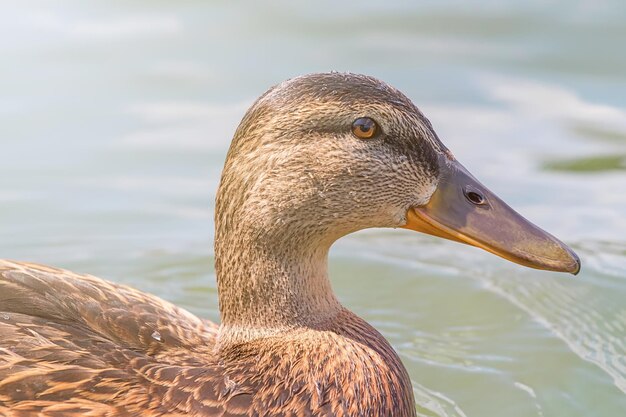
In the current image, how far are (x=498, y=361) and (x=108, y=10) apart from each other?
4958 mm

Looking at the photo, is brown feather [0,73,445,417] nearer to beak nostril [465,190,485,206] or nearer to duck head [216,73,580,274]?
duck head [216,73,580,274]

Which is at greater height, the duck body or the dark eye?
the dark eye

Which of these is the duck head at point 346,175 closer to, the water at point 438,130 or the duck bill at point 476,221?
the duck bill at point 476,221

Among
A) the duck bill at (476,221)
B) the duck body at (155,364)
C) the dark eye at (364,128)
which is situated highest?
the dark eye at (364,128)

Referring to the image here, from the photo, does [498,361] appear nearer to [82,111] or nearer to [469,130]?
[469,130]

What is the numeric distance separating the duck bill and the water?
127cm

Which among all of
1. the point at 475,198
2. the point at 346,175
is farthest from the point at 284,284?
the point at 475,198

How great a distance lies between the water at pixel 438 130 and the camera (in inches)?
233

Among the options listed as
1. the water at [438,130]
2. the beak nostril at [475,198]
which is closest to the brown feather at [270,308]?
the beak nostril at [475,198]

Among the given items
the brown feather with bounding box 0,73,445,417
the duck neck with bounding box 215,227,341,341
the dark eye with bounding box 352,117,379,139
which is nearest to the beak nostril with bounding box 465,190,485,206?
the brown feather with bounding box 0,73,445,417

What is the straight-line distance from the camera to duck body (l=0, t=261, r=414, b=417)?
4.06 m

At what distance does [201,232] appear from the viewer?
701 centimetres

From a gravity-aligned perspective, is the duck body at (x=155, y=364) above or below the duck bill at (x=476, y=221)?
below

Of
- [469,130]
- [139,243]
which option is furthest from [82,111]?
[469,130]
